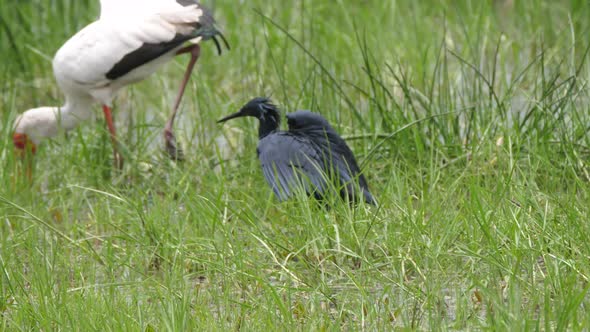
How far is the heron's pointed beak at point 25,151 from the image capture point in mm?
4774

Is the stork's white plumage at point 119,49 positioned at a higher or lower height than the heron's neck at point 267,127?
higher

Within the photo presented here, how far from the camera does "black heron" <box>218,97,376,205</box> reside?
3.78m

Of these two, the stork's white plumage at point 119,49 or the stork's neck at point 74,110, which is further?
the stork's neck at point 74,110

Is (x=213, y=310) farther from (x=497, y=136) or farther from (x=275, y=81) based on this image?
(x=275, y=81)

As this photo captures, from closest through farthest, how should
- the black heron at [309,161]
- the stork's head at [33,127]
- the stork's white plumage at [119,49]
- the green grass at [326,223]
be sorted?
1. the green grass at [326,223]
2. the black heron at [309,161]
3. the stork's white plumage at [119,49]
4. the stork's head at [33,127]

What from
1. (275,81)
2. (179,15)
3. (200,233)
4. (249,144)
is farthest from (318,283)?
(275,81)

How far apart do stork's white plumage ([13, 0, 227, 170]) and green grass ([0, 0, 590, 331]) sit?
17 centimetres

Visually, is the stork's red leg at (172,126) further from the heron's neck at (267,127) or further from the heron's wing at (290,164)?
the heron's wing at (290,164)

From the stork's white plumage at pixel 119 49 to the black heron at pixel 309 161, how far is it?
1.02m

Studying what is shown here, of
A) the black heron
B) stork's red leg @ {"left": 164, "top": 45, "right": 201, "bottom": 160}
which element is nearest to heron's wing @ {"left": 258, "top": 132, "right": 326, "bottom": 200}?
the black heron

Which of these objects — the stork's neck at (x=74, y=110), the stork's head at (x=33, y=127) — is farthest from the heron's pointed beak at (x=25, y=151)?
the stork's neck at (x=74, y=110)

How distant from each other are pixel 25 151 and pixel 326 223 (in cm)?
201

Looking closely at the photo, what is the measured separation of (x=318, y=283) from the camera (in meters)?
3.24

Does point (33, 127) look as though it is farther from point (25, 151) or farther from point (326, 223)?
point (326, 223)
